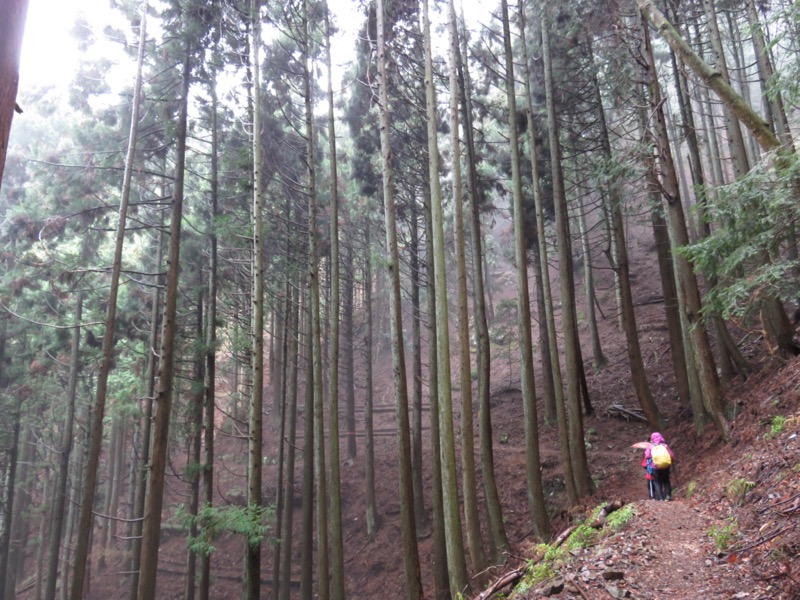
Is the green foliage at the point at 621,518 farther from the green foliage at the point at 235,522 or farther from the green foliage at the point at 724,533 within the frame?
the green foliage at the point at 235,522

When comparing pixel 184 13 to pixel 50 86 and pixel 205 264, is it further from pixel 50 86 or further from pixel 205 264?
pixel 50 86

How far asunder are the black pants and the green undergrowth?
6.27 feet

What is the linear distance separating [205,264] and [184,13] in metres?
7.29

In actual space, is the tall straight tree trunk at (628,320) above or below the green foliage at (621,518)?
above

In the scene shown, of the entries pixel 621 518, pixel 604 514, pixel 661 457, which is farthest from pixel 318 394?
pixel 661 457

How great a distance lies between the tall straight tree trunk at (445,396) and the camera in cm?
745

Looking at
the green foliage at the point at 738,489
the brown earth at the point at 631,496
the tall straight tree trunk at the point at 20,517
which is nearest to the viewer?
the brown earth at the point at 631,496

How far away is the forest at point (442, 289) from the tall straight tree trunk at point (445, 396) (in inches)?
2.2

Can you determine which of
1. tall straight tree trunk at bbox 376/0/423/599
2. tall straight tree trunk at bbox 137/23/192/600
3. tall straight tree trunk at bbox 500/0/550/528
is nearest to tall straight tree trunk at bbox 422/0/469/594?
tall straight tree trunk at bbox 376/0/423/599

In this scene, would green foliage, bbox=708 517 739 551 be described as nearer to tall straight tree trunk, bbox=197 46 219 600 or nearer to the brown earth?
the brown earth

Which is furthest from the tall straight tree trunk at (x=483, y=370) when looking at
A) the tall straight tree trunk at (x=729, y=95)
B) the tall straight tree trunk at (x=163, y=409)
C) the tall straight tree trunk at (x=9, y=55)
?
the tall straight tree trunk at (x=9, y=55)

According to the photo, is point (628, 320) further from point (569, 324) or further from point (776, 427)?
point (776, 427)

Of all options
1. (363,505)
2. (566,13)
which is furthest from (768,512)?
(363,505)

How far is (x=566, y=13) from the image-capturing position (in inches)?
476
